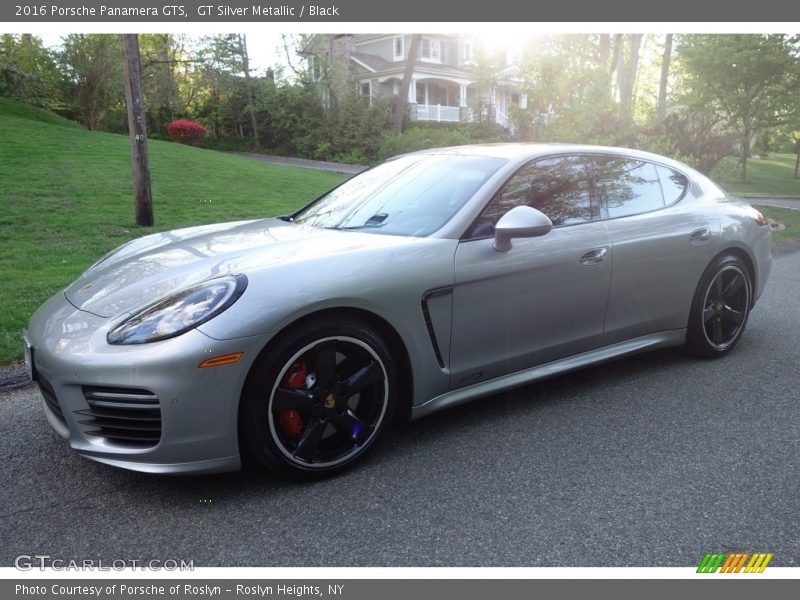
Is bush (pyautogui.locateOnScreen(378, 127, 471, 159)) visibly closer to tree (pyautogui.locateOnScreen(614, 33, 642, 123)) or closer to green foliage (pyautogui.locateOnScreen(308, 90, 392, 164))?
green foliage (pyautogui.locateOnScreen(308, 90, 392, 164))

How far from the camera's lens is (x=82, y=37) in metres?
26.2

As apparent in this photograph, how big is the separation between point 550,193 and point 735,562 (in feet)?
6.80

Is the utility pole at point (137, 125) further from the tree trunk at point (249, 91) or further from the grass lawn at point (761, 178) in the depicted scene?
the tree trunk at point (249, 91)

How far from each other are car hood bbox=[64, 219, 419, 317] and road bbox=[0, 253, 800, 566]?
0.78 m

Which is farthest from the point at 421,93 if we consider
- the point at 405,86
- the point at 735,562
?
the point at 735,562

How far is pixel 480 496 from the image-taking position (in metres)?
2.76

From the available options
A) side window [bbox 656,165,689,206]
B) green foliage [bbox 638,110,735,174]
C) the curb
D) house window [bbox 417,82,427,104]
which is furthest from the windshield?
house window [bbox 417,82,427,104]

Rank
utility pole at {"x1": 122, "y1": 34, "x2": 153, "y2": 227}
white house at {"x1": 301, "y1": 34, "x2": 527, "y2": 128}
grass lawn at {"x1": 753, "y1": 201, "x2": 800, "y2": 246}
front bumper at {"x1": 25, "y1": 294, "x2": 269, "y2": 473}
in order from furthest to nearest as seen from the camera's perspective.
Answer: white house at {"x1": 301, "y1": 34, "x2": 527, "y2": 128} < grass lawn at {"x1": 753, "y1": 201, "x2": 800, "y2": 246} < utility pole at {"x1": 122, "y1": 34, "x2": 153, "y2": 227} < front bumper at {"x1": 25, "y1": 294, "x2": 269, "y2": 473}

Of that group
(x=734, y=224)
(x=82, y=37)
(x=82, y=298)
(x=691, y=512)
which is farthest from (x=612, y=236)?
(x=82, y=37)

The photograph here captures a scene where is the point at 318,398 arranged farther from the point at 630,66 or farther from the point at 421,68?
the point at 421,68

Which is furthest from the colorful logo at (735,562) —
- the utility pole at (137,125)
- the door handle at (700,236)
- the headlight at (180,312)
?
the utility pole at (137,125)

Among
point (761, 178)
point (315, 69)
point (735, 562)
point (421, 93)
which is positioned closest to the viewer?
point (735, 562)

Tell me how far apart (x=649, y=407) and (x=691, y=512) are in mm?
1142

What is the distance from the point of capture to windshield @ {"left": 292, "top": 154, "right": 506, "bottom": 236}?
3.42 metres
